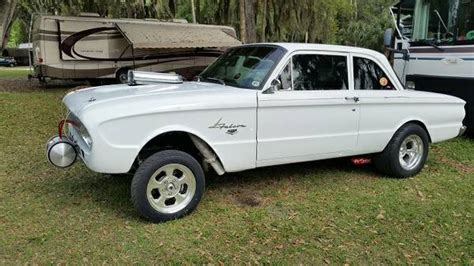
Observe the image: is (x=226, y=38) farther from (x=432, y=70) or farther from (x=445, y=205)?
(x=445, y=205)

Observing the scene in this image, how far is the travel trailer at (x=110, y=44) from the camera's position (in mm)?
14273

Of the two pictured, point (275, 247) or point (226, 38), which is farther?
point (226, 38)

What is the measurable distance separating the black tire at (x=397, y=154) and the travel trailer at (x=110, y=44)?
A: 31.0ft

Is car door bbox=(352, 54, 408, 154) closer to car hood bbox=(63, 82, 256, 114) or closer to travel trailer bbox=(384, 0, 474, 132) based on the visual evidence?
car hood bbox=(63, 82, 256, 114)

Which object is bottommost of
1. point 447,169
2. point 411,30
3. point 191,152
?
point 447,169

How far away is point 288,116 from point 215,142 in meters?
0.93

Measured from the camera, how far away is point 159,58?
53.9 ft

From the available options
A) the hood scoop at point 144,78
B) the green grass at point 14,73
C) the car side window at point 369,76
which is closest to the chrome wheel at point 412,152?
the car side window at point 369,76

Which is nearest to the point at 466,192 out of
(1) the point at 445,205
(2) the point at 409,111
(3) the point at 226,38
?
(1) the point at 445,205

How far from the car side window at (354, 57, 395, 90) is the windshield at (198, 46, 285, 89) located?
1.18 meters

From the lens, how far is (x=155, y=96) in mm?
4344

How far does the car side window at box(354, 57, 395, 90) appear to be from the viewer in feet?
18.8

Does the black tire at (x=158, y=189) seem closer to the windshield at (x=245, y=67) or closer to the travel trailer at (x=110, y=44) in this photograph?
the windshield at (x=245, y=67)

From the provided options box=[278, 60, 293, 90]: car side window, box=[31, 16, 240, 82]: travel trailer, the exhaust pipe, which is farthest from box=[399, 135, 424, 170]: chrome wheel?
box=[31, 16, 240, 82]: travel trailer
